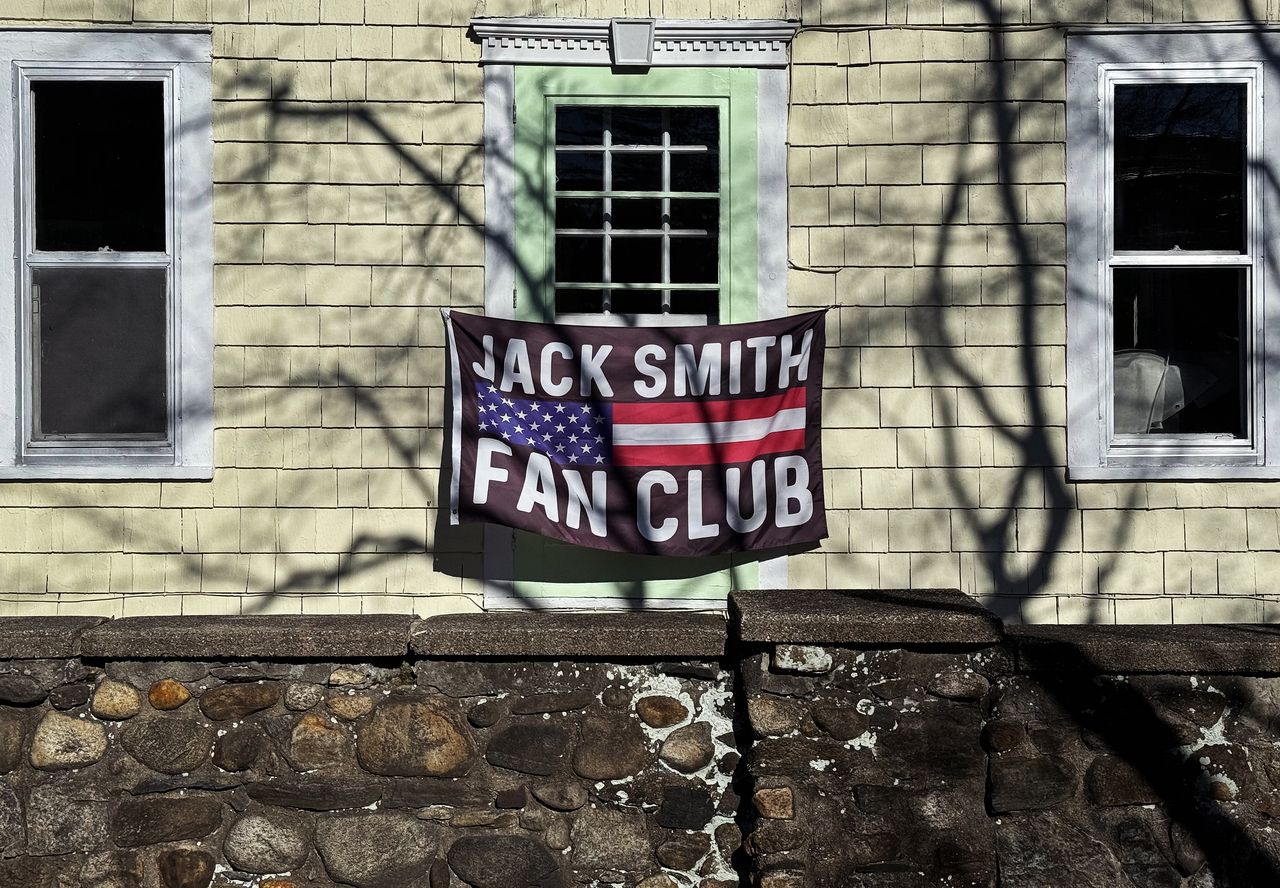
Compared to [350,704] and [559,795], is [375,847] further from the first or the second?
[559,795]

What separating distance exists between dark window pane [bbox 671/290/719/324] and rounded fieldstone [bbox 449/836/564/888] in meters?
2.47

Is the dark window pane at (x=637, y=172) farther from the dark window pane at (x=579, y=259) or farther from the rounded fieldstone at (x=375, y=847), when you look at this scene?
the rounded fieldstone at (x=375, y=847)

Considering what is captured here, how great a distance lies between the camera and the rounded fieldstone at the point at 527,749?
407cm

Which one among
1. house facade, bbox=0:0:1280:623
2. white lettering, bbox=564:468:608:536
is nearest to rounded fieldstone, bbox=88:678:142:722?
house facade, bbox=0:0:1280:623

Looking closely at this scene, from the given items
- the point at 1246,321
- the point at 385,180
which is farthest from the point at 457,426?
the point at 1246,321

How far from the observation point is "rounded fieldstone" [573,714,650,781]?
4.10 metres

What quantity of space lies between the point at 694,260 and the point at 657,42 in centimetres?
99

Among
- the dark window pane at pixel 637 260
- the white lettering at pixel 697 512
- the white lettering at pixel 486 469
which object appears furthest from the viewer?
the dark window pane at pixel 637 260

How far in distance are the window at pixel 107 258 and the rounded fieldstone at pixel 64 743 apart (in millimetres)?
1526

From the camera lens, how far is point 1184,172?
547 centimetres

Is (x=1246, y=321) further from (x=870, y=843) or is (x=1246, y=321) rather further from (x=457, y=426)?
(x=457, y=426)

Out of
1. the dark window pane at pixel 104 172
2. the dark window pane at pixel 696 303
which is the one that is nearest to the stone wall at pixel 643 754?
the dark window pane at pixel 696 303

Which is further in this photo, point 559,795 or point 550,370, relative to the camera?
point 550,370

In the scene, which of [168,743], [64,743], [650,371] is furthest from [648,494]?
[64,743]
